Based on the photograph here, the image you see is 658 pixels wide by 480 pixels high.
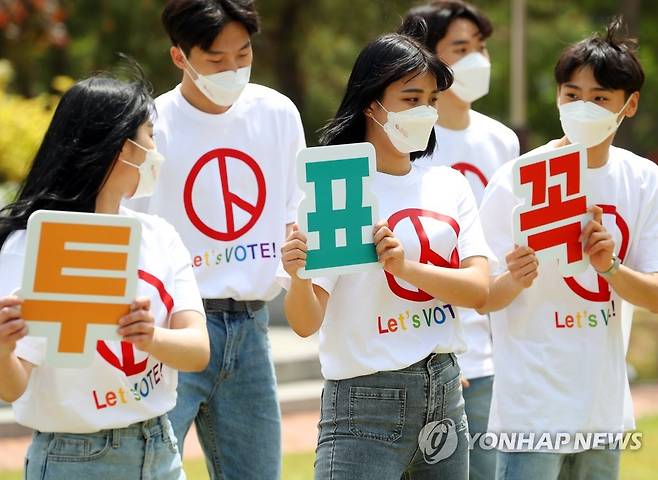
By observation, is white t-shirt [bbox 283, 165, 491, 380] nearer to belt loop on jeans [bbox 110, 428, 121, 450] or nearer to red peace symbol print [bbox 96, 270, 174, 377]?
red peace symbol print [bbox 96, 270, 174, 377]

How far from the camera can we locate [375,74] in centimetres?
397

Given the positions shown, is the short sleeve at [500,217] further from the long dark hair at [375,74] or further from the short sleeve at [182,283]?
the short sleeve at [182,283]

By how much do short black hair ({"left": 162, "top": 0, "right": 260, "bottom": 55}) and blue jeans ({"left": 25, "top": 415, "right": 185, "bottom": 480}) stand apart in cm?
170

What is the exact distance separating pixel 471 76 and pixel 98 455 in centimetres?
280

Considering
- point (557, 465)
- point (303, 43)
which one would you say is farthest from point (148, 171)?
point (303, 43)

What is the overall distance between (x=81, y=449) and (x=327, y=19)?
18971mm

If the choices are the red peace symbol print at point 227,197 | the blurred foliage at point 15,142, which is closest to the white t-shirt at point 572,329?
the red peace symbol print at point 227,197

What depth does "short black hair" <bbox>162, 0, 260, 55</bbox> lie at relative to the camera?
4684 millimetres

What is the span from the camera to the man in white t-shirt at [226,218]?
466cm

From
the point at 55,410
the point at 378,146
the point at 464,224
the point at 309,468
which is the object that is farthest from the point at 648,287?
the point at 309,468

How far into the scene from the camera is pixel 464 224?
403 cm

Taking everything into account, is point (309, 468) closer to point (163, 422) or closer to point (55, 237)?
point (163, 422)

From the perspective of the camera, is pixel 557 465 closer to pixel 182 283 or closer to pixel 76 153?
pixel 182 283

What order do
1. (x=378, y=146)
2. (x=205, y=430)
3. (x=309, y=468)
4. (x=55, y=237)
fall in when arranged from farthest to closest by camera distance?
(x=309, y=468) < (x=205, y=430) < (x=378, y=146) < (x=55, y=237)
